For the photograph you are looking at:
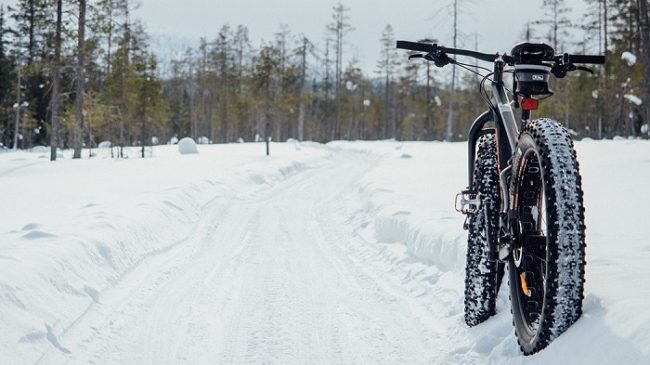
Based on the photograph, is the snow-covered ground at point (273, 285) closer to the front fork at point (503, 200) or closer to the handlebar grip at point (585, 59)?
the front fork at point (503, 200)

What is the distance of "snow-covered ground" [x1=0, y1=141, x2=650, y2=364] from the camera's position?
3551 mm

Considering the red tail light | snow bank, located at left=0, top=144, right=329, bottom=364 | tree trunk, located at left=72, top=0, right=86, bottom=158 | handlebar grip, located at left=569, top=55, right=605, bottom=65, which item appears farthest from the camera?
tree trunk, located at left=72, top=0, right=86, bottom=158

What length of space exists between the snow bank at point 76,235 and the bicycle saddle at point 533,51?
368 cm

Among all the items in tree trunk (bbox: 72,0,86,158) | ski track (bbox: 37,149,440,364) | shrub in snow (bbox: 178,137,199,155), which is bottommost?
ski track (bbox: 37,149,440,364)

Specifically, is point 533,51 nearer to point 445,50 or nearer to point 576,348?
point 445,50

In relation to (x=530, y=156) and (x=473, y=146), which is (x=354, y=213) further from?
(x=530, y=156)

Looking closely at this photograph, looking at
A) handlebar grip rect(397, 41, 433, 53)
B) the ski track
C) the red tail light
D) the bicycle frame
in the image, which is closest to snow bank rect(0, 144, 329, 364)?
the ski track

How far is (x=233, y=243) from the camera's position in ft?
26.4

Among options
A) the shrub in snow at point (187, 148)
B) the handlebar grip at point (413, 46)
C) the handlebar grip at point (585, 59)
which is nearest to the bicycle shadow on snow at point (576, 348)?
the handlebar grip at point (585, 59)

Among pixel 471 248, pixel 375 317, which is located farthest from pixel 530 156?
pixel 375 317

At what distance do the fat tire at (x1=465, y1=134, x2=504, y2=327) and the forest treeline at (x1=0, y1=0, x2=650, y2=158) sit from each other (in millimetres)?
15089

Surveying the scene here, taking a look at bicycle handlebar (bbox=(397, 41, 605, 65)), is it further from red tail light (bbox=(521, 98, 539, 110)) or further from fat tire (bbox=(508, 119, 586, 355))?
fat tire (bbox=(508, 119, 586, 355))

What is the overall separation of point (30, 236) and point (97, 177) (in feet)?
34.7

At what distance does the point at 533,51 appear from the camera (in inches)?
131
